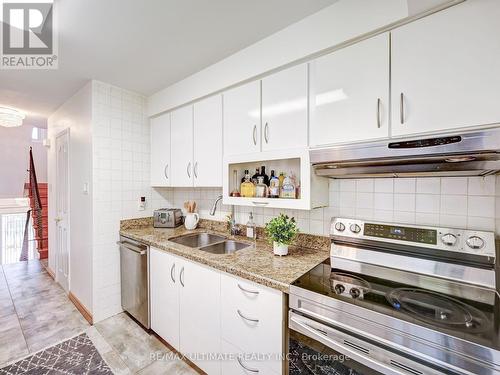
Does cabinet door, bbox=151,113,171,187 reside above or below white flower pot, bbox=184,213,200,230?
above

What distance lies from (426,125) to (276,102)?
85 cm

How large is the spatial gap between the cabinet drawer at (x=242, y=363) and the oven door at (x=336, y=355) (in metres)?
0.15

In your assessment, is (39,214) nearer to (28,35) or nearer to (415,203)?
(28,35)

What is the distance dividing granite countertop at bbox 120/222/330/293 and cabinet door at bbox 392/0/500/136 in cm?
87

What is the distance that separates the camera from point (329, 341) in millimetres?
944

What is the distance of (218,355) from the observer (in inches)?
54.7

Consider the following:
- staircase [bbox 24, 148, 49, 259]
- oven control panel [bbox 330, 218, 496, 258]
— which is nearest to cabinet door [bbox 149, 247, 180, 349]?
oven control panel [bbox 330, 218, 496, 258]

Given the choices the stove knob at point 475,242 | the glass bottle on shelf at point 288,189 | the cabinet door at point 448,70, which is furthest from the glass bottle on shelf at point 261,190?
the stove knob at point 475,242

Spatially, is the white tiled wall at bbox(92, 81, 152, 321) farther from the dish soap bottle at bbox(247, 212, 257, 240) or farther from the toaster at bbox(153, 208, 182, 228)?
the dish soap bottle at bbox(247, 212, 257, 240)

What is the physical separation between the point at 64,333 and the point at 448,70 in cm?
327

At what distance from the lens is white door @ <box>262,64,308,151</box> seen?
1.39 meters

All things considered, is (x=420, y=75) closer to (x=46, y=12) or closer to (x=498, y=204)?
(x=498, y=204)

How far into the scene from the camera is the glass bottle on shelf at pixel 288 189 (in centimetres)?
157

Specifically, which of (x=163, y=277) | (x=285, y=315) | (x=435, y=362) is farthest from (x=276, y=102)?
(x=163, y=277)
